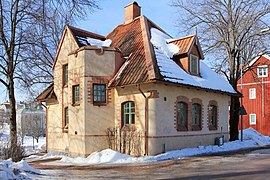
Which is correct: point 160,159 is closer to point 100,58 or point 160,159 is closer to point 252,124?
point 100,58

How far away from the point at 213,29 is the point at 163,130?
12355 millimetres

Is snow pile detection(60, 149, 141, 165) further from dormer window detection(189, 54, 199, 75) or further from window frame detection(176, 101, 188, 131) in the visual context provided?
dormer window detection(189, 54, 199, 75)

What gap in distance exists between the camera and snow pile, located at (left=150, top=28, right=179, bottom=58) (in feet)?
63.1

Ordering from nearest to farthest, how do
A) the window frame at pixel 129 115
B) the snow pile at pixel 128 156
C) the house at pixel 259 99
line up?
the snow pile at pixel 128 156 → the window frame at pixel 129 115 → the house at pixel 259 99

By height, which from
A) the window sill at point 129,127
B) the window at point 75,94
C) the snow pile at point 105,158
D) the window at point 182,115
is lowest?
the snow pile at point 105,158

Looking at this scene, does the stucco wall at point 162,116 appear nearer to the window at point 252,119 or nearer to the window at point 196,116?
the window at point 196,116

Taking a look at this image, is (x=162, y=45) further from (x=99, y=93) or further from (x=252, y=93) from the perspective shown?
(x=252, y=93)

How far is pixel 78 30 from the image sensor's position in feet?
68.8

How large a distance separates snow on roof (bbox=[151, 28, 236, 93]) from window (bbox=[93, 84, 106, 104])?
3.67 m

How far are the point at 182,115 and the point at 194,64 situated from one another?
11.8ft

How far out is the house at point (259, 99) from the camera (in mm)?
36125

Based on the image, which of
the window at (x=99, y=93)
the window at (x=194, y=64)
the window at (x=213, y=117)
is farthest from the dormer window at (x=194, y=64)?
the window at (x=99, y=93)

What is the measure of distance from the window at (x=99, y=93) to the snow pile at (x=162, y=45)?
167 inches

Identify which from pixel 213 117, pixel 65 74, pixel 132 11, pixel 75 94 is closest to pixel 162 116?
pixel 75 94
